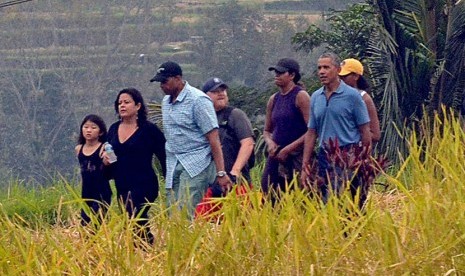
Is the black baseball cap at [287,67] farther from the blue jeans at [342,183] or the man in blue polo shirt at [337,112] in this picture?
the blue jeans at [342,183]

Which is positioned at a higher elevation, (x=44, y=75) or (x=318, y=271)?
(x=318, y=271)

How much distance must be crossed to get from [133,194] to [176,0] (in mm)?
30519

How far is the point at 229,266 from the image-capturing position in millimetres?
4621

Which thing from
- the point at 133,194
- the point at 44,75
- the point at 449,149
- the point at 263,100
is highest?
the point at 449,149

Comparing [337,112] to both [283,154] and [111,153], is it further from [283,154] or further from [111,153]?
[111,153]

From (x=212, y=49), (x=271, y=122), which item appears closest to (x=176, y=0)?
(x=212, y=49)

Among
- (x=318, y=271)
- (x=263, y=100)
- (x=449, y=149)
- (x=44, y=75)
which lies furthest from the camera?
(x=44, y=75)

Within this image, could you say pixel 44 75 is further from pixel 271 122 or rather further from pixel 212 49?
pixel 271 122

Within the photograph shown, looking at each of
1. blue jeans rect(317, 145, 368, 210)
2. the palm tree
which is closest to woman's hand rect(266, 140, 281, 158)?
blue jeans rect(317, 145, 368, 210)

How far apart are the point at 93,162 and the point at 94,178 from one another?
0.36ft

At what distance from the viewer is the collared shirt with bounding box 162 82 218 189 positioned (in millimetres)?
6867

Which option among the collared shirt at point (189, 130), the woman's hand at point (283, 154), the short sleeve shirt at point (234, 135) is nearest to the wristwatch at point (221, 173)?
the collared shirt at point (189, 130)

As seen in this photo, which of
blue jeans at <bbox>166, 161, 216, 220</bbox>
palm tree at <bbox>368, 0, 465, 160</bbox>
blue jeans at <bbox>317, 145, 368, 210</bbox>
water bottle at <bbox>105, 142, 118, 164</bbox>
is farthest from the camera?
palm tree at <bbox>368, 0, 465, 160</bbox>

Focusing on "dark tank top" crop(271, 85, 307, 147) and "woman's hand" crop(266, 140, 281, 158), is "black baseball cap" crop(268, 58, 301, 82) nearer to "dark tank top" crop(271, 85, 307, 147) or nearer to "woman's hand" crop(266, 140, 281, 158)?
"dark tank top" crop(271, 85, 307, 147)
